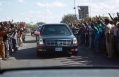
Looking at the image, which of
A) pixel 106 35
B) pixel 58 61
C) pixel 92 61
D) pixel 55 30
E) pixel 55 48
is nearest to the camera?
pixel 92 61

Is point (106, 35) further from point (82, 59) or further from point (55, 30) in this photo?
point (55, 30)

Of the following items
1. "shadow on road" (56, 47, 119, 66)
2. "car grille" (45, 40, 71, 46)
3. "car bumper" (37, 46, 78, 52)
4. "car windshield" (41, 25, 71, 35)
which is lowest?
"shadow on road" (56, 47, 119, 66)

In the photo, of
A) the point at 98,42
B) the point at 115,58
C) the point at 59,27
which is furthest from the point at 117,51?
the point at 59,27

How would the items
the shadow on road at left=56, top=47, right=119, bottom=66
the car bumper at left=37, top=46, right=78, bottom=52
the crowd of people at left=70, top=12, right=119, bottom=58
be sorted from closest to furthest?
the shadow on road at left=56, top=47, right=119, bottom=66 → the crowd of people at left=70, top=12, right=119, bottom=58 → the car bumper at left=37, top=46, right=78, bottom=52

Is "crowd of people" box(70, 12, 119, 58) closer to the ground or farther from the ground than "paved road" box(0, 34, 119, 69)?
farther from the ground

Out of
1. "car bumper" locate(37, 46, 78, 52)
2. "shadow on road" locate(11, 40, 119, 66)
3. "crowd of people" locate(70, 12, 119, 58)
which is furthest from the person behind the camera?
"car bumper" locate(37, 46, 78, 52)

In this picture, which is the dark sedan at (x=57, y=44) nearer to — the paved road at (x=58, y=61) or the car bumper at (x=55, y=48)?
the car bumper at (x=55, y=48)

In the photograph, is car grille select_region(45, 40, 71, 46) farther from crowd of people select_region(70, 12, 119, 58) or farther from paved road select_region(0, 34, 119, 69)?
crowd of people select_region(70, 12, 119, 58)

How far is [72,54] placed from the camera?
13.7 metres

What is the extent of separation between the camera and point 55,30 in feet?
45.7

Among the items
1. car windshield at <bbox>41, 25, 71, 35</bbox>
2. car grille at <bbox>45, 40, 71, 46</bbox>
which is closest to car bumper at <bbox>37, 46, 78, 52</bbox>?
car grille at <bbox>45, 40, 71, 46</bbox>

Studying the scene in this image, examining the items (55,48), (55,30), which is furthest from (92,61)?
(55,30)

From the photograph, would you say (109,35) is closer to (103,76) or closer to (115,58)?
(115,58)

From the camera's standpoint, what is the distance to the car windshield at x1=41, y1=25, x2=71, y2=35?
543 inches
